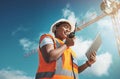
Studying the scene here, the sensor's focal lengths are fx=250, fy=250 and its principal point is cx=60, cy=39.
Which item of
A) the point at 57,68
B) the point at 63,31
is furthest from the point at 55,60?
the point at 63,31

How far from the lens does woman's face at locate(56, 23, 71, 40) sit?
448cm

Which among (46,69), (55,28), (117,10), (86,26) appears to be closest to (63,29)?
(55,28)

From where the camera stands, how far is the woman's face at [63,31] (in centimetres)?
448

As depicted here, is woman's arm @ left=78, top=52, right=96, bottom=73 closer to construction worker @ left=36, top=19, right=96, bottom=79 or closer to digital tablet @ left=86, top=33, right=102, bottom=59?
digital tablet @ left=86, top=33, right=102, bottom=59

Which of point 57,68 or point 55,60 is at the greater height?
point 55,60

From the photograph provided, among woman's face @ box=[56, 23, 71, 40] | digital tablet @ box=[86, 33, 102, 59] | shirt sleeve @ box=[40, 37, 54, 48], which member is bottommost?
shirt sleeve @ box=[40, 37, 54, 48]

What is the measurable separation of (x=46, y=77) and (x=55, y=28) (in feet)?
3.81

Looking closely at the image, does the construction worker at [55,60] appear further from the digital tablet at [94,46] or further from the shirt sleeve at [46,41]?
the digital tablet at [94,46]

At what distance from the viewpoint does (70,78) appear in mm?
3988

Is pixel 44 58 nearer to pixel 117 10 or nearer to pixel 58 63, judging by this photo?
pixel 58 63

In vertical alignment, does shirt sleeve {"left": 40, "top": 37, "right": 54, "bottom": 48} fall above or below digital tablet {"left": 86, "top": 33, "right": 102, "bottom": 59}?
below

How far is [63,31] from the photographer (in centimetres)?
450

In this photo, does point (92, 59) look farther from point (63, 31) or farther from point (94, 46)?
point (63, 31)

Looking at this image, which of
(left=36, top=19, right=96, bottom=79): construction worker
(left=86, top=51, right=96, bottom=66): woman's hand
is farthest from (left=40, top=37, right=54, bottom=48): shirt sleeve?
(left=86, top=51, right=96, bottom=66): woman's hand
